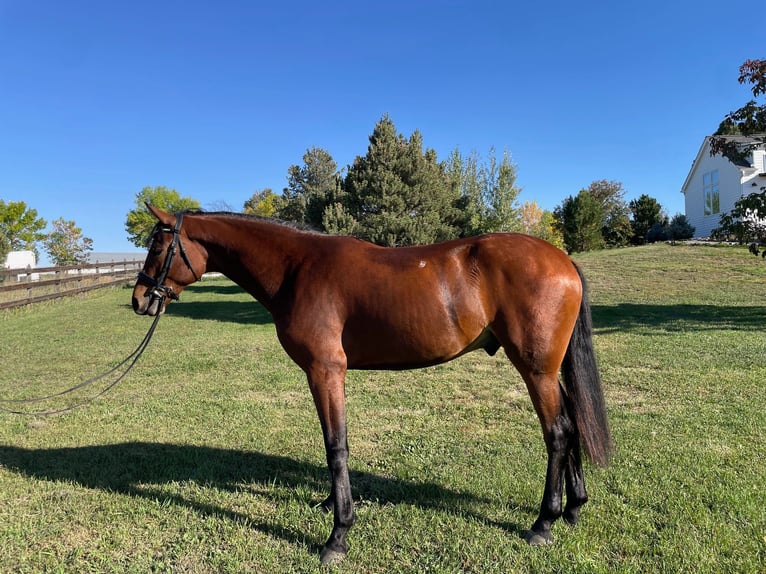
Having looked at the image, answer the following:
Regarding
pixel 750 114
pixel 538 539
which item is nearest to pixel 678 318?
pixel 750 114

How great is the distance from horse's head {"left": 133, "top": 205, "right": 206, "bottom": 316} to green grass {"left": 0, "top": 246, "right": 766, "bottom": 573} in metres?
1.58

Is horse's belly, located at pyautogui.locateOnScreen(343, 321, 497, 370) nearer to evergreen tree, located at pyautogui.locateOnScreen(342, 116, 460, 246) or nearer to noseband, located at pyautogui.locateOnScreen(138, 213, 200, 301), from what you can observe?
noseband, located at pyautogui.locateOnScreen(138, 213, 200, 301)

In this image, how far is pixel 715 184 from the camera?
27484 millimetres

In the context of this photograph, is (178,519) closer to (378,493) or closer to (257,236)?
(378,493)

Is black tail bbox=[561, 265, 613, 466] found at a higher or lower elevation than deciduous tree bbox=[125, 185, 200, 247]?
lower

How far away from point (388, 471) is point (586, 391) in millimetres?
1829

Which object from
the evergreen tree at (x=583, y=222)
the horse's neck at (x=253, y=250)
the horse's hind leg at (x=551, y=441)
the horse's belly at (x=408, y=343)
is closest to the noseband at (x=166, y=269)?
the horse's neck at (x=253, y=250)

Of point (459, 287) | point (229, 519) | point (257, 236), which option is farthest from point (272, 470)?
point (459, 287)

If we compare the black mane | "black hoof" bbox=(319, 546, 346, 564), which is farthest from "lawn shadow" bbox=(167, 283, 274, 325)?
"black hoof" bbox=(319, 546, 346, 564)

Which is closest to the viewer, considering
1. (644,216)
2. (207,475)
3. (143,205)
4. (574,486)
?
(574,486)

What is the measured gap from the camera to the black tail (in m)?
3.04

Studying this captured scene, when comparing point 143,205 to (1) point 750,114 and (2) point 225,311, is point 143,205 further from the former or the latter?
(1) point 750,114

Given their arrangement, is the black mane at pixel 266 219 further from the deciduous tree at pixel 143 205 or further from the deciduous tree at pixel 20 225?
the deciduous tree at pixel 143 205

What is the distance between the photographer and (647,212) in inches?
1400
